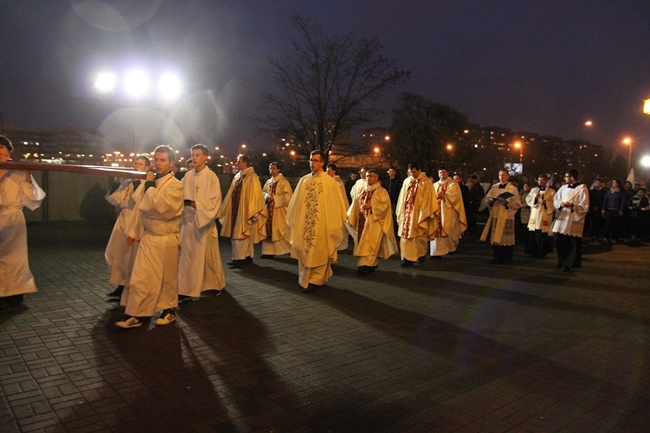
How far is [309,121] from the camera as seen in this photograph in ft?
70.3

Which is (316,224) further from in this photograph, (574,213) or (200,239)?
(574,213)

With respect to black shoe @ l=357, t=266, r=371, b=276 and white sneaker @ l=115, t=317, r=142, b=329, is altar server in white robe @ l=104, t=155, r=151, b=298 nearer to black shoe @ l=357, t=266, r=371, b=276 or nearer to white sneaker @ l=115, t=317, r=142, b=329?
white sneaker @ l=115, t=317, r=142, b=329

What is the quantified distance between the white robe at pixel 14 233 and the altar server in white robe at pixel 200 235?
196cm

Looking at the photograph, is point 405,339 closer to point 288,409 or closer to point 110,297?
point 288,409

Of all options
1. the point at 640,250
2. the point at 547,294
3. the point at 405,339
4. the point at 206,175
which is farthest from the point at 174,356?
the point at 640,250

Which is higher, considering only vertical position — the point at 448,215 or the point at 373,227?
the point at 448,215

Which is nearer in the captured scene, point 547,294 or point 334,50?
point 547,294

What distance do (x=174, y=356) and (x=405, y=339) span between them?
2.59 metres

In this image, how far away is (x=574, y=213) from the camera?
11531 millimetres

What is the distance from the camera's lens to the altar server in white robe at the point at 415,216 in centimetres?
1159

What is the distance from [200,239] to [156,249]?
167 centimetres

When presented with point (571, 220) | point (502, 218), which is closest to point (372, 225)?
point (502, 218)

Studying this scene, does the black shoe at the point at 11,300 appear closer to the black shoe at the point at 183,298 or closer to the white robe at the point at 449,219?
the black shoe at the point at 183,298

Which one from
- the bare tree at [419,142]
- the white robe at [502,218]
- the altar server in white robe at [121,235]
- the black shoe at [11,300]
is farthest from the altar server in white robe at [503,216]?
the bare tree at [419,142]
